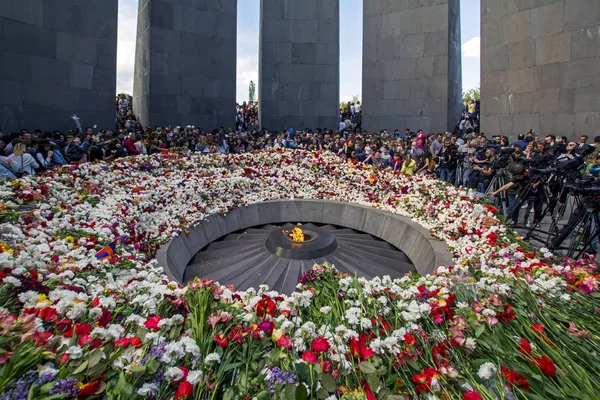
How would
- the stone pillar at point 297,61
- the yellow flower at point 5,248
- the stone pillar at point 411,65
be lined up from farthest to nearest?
the stone pillar at point 297,61 < the stone pillar at point 411,65 < the yellow flower at point 5,248

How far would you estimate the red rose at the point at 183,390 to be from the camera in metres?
1.94

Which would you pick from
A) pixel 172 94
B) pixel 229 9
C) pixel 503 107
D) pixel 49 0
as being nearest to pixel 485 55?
pixel 503 107

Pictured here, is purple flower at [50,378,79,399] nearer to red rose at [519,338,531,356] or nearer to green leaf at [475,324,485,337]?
green leaf at [475,324,485,337]

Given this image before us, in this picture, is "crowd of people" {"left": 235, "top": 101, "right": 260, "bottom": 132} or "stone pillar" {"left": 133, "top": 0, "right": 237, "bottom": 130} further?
"crowd of people" {"left": 235, "top": 101, "right": 260, "bottom": 132}

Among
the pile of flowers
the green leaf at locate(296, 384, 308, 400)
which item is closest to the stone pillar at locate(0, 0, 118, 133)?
the pile of flowers

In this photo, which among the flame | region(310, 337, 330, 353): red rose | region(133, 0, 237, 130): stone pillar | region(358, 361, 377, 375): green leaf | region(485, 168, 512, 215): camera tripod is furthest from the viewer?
region(133, 0, 237, 130): stone pillar

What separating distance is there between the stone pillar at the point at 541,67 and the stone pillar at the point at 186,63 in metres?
11.5

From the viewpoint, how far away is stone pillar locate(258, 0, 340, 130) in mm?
Result: 20203

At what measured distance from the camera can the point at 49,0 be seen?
39.8ft

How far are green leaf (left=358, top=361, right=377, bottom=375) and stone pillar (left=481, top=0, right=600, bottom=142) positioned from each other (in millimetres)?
13850

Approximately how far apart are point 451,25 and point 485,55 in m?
4.09

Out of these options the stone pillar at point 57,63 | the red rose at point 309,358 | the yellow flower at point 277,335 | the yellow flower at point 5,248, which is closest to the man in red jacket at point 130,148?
the stone pillar at point 57,63

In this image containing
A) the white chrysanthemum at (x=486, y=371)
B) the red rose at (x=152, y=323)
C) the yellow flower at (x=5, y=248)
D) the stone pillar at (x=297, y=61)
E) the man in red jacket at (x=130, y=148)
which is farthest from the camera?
the stone pillar at (x=297, y=61)

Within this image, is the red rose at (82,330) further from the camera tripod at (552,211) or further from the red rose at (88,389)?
the camera tripod at (552,211)
